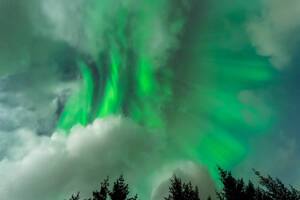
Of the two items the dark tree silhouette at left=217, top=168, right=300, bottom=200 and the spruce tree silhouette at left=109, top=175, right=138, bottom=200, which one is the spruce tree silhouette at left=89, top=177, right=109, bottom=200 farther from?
the dark tree silhouette at left=217, top=168, right=300, bottom=200

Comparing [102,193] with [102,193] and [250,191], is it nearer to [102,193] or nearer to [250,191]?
[102,193]

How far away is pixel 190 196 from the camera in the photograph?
16.7 meters

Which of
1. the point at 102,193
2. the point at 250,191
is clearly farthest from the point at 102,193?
the point at 250,191

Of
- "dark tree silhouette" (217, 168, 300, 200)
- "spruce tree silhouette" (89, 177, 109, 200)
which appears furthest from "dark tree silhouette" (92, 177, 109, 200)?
"dark tree silhouette" (217, 168, 300, 200)

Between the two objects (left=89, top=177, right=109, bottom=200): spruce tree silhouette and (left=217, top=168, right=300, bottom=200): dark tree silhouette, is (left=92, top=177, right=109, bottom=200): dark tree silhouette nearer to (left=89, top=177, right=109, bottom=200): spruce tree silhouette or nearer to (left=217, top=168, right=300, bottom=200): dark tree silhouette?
(left=89, top=177, right=109, bottom=200): spruce tree silhouette

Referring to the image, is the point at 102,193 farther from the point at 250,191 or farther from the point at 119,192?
the point at 250,191

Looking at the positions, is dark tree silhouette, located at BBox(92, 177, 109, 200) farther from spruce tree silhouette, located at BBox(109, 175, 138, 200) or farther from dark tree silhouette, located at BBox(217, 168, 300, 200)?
dark tree silhouette, located at BBox(217, 168, 300, 200)

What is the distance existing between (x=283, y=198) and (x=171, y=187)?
1147cm

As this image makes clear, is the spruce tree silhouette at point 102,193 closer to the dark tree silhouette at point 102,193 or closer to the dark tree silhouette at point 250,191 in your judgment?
the dark tree silhouette at point 102,193

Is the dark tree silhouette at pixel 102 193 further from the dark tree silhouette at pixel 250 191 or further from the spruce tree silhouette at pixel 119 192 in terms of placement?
the dark tree silhouette at pixel 250 191

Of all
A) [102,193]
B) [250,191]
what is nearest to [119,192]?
[102,193]

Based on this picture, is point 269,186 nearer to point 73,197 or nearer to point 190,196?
point 190,196

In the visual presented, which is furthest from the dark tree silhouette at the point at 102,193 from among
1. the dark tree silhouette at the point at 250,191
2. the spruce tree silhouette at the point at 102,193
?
the dark tree silhouette at the point at 250,191

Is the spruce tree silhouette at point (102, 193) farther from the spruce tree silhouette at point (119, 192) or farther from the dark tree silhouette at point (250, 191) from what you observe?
the dark tree silhouette at point (250, 191)
